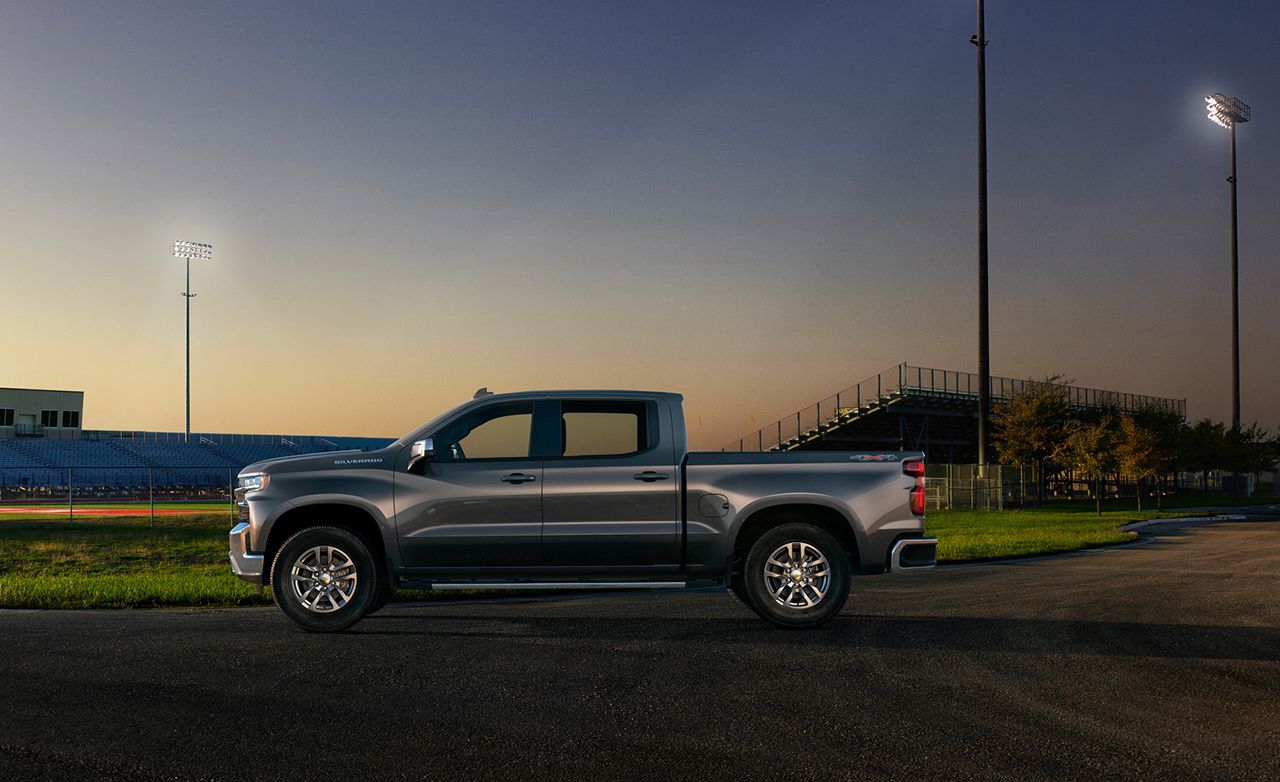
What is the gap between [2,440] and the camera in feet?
248

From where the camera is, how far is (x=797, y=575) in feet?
32.5

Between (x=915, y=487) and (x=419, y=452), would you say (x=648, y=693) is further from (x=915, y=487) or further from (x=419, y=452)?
(x=915, y=487)

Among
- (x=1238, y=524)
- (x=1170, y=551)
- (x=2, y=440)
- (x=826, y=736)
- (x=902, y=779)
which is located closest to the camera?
(x=902, y=779)

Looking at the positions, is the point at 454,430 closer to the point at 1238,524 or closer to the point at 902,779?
the point at 902,779

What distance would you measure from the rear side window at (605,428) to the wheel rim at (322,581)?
2.22 metres

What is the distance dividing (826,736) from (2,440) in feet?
272

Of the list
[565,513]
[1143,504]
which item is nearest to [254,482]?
[565,513]

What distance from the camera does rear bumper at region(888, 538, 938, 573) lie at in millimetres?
9945

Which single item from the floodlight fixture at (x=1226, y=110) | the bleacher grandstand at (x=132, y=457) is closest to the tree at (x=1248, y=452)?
the floodlight fixture at (x=1226, y=110)

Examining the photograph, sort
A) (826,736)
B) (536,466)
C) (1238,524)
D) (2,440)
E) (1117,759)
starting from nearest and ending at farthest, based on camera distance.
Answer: (1117,759), (826,736), (536,466), (1238,524), (2,440)

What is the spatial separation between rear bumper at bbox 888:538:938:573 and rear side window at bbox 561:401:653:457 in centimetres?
244

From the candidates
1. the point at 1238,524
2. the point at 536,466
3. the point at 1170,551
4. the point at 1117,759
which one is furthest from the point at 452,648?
the point at 1238,524

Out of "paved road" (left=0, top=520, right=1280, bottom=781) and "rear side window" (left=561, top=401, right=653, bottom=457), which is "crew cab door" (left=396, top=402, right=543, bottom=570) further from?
"paved road" (left=0, top=520, right=1280, bottom=781)

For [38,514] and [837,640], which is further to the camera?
[38,514]
